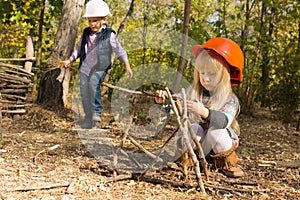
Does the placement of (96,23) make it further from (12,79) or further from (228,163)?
(228,163)

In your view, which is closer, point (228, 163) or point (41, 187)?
point (41, 187)

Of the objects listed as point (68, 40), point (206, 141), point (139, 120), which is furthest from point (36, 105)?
point (206, 141)

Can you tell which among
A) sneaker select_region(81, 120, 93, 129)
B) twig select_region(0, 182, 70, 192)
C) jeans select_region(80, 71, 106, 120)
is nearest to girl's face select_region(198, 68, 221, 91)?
twig select_region(0, 182, 70, 192)

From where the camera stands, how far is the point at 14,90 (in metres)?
4.72

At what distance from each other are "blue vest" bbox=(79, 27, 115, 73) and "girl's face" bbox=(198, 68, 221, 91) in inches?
54.6

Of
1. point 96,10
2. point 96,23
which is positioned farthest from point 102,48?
point 96,10

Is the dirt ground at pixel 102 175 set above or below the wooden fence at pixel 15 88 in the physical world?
below

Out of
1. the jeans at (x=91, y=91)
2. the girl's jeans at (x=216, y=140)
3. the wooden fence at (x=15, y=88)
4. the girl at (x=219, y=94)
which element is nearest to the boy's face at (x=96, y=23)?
the jeans at (x=91, y=91)

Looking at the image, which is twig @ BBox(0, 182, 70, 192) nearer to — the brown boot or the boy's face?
the brown boot

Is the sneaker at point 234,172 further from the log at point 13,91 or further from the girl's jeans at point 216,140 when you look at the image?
the log at point 13,91

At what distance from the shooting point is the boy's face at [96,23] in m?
3.78

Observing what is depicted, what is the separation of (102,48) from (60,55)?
Result: 1.34m

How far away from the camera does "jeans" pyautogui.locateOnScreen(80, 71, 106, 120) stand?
398 centimetres

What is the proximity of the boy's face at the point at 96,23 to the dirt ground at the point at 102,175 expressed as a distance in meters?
0.99
